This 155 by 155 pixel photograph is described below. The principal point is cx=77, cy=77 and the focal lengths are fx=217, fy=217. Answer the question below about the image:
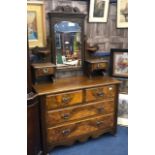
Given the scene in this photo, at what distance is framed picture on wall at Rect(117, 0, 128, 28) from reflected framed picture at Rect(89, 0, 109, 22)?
0.54 ft

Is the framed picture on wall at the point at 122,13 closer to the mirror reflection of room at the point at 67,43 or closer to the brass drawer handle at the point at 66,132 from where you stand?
the mirror reflection of room at the point at 67,43

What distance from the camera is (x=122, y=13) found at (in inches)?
115

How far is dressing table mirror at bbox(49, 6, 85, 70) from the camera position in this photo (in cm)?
262

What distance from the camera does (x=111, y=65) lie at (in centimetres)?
312

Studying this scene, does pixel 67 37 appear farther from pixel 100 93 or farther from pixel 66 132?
pixel 66 132

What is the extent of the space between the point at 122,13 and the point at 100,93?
1.15 meters

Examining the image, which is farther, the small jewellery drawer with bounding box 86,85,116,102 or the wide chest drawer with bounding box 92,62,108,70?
the wide chest drawer with bounding box 92,62,108,70

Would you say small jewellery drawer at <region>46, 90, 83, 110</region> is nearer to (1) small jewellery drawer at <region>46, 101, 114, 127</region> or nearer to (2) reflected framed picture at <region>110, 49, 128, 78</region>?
(1) small jewellery drawer at <region>46, 101, 114, 127</region>

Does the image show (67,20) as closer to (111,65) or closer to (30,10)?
(30,10)

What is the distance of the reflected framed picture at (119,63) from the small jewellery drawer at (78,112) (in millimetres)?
535

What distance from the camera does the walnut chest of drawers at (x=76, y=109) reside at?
Answer: 7.68 ft

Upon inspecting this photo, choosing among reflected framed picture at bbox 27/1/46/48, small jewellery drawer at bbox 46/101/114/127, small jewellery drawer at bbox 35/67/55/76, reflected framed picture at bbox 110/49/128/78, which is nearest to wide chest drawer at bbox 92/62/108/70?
reflected framed picture at bbox 110/49/128/78

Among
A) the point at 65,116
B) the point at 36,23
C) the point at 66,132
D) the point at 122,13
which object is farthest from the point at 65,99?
the point at 122,13
